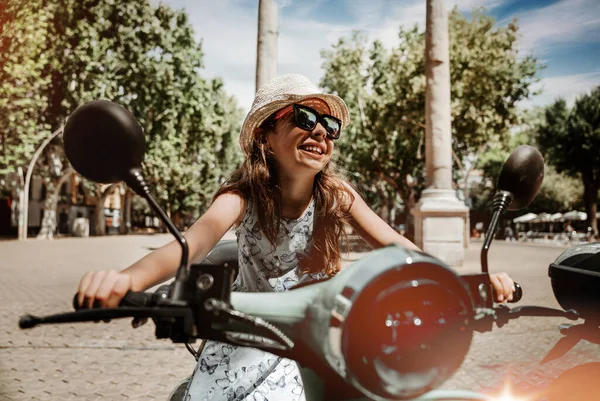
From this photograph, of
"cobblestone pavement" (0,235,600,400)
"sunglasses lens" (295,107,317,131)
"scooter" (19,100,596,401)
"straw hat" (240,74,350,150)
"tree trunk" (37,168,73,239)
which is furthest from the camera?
"tree trunk" (37,168,73,239)

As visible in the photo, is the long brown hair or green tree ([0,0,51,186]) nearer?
the long brown hair

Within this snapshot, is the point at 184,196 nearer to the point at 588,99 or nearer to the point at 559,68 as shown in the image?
the point at 588,99

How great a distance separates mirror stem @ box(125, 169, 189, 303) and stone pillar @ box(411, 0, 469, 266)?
11.6 metres

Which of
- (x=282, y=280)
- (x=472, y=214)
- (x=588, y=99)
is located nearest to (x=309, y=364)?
(x=282, y=280)

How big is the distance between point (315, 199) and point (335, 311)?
3.87ft

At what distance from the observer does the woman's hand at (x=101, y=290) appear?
1.04m

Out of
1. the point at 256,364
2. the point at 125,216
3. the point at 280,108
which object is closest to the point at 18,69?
the point at 280,108

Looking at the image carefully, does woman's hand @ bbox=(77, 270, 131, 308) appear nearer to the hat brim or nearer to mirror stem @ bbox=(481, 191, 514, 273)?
mirror stem @ bbox=(481, 191, 514, 273)

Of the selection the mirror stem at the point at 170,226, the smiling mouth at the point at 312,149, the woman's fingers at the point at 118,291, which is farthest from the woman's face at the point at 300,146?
the woman's fingers at the point at 118,291

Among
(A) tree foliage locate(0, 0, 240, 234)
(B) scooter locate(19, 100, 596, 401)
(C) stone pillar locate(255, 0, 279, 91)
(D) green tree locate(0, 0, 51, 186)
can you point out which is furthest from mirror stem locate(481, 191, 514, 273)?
(A) tree foliage locate(0, 0, 240, 234)

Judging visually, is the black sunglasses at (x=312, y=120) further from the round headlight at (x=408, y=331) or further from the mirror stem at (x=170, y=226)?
the round headlight at (x=408, y=331)

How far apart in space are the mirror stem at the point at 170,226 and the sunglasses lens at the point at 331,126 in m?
0.74

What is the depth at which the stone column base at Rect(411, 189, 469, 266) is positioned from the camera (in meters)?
12.3

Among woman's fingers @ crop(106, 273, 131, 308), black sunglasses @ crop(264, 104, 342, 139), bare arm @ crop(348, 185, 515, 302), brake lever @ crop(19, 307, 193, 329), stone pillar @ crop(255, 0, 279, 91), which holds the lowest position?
brake lever @ crop(19, 307, 193, 329)
